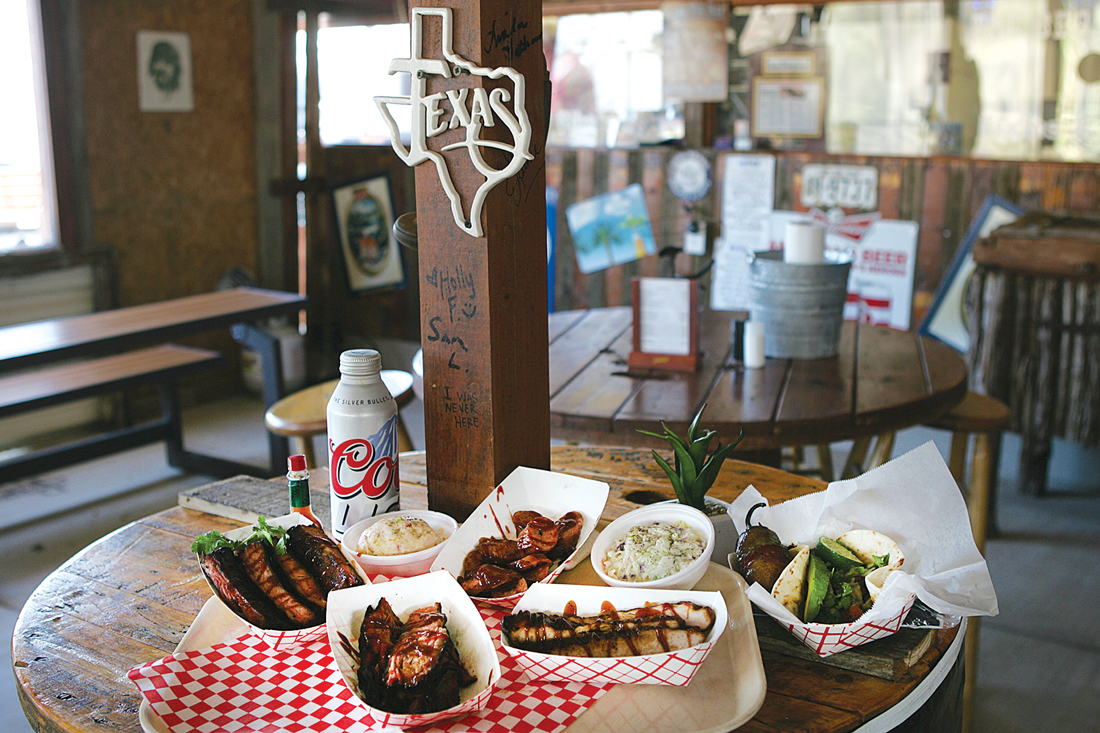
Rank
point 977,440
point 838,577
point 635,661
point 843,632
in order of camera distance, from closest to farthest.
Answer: point 635,661 → point 843,632 → point 838,577 → point 977,440

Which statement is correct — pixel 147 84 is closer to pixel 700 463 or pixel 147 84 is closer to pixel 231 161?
pixel 231 161

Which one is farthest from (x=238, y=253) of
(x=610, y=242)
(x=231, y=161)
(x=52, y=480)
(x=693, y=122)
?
(x=693, y=122)

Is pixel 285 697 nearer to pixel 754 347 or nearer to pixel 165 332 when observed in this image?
pixel 754 347

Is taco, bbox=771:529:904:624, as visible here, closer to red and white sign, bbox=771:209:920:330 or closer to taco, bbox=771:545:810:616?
taco, bbox=771:545:810:616

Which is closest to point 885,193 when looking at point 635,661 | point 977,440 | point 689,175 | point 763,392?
point 689,175

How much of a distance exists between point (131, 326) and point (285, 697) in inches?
121

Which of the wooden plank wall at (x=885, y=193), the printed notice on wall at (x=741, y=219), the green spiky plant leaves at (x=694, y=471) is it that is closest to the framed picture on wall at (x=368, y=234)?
the wooden plank wall at (x=885, y=193)

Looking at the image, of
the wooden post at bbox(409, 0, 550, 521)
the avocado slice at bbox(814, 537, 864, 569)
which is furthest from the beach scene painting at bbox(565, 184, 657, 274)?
the avocado slice at bbox(814, 537, 864, 569)

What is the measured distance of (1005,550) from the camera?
3.67m

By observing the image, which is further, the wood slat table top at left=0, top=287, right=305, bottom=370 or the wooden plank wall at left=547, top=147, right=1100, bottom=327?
the wooden plank wall at left=547, top=147, right=1100, bottom=327

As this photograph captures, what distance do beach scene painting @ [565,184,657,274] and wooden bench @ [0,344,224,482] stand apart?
2.09 metres

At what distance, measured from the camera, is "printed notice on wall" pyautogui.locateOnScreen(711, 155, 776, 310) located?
15.5 feet

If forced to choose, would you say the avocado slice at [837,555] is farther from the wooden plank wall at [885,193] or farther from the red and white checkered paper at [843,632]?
the wooden plank wall at [885,193]

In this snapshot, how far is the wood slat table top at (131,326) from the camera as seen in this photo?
11.1 feet
